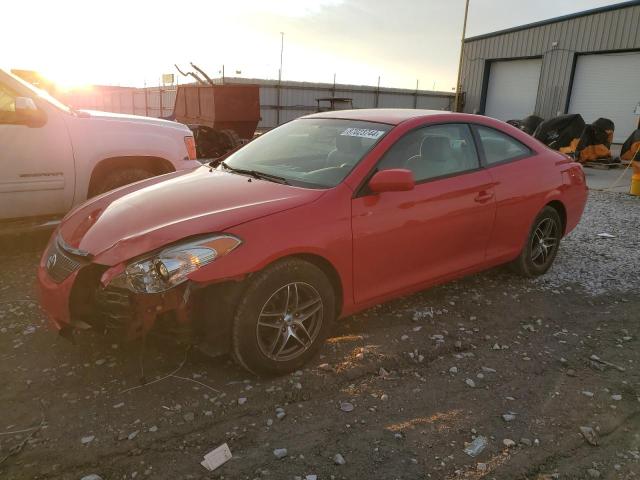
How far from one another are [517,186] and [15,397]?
4.00 m

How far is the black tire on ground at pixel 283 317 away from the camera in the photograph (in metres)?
2.70

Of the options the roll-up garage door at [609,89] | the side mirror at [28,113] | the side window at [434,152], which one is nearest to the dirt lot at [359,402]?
the side window at [434,152]

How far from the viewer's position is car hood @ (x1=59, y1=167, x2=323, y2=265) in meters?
2.67

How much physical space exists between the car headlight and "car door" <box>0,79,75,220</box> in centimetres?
275

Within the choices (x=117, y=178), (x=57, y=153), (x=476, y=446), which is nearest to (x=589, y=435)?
(x=476, y=446)

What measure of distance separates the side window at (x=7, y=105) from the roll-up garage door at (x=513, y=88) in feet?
75.5

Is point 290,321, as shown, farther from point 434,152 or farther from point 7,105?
point 7,105

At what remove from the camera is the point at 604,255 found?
5.73 metres

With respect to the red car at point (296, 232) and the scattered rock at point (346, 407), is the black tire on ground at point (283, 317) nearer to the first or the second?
the red car at point (296, 232)

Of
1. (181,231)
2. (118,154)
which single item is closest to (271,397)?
(181,231)

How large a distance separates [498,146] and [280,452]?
321 centimetres

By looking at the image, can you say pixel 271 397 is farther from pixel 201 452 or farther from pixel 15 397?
pixel 15 397

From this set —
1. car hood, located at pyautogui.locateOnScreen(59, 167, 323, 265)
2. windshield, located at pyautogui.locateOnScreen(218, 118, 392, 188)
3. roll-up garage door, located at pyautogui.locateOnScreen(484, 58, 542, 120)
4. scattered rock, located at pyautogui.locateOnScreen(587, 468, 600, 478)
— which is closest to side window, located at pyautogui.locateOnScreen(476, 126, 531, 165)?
windshield, located at pyautogui.locateOnScreen(218, 118, 392, 188)

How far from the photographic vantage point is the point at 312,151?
378cm
